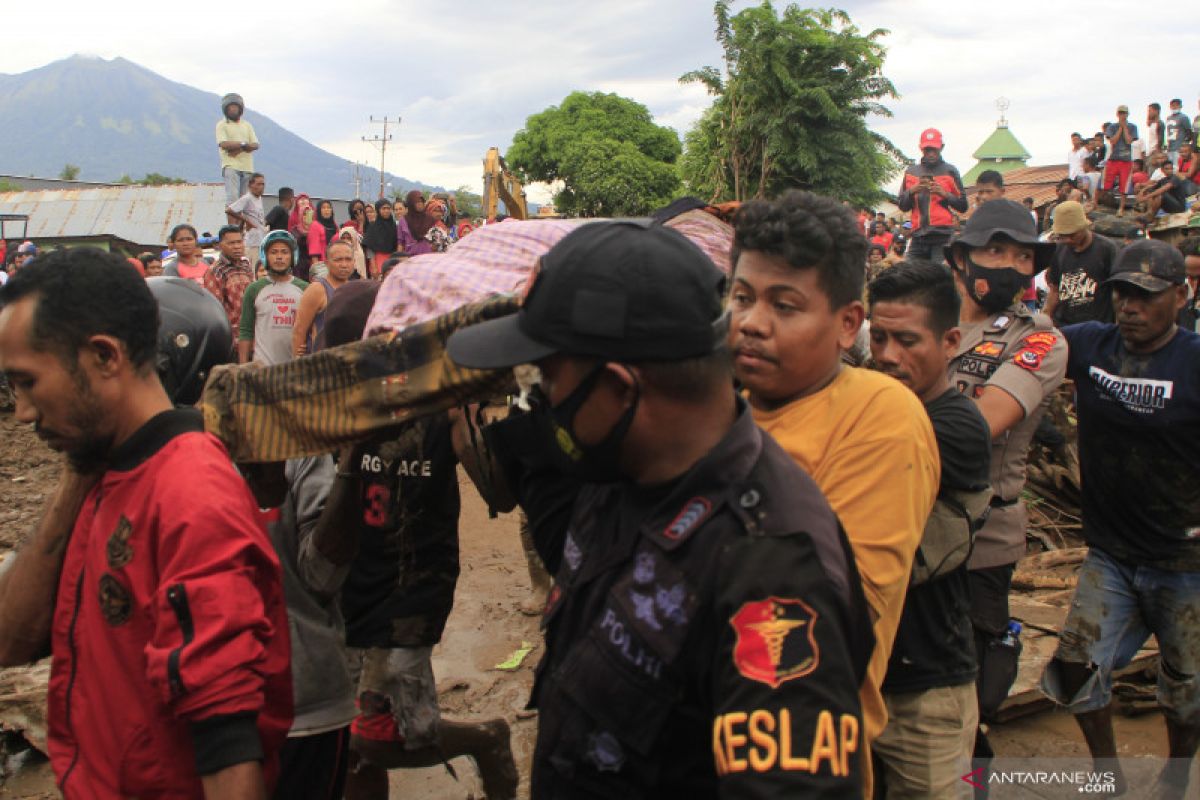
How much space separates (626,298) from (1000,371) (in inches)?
98.7

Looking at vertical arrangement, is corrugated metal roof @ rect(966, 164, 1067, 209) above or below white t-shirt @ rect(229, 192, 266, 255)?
above

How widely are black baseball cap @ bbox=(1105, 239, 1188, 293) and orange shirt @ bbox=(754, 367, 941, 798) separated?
2.27 metres

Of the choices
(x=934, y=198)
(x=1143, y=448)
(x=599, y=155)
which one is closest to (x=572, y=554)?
(x=1143, y=448)

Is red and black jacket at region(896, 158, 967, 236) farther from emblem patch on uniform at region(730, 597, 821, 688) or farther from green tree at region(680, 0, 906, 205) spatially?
emblem patch on uniform at region(730, 597, 821, 688)

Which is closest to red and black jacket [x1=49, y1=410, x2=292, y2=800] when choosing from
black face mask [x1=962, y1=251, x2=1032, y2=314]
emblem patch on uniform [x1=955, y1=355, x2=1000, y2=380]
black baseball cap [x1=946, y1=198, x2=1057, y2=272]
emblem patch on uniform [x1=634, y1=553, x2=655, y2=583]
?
emblem patch on uniform [x1=634, y1=553, x2=655, y2=583]

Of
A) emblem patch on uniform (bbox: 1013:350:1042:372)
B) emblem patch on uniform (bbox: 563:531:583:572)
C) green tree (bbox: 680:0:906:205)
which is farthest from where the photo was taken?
green tree (bbox: 680:0:906:205)

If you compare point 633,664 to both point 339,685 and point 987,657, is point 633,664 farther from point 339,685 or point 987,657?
point 987,657

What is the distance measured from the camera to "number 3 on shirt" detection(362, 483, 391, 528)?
3.16m

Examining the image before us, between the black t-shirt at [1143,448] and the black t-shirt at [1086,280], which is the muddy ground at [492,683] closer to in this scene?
the black t-shirt at [1143,448]

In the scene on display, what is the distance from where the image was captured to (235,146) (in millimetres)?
11977

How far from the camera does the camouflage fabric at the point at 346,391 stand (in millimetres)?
1889

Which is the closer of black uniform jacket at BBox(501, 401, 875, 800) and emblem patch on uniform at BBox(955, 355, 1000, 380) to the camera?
black uniform jacket at BBox(501, 401, 875, 800)

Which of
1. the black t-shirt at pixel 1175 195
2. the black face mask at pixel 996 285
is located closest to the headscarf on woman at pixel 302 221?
the black face mask at pixel 996 285

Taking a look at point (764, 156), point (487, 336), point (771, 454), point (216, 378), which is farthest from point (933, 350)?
point (764, 156)
